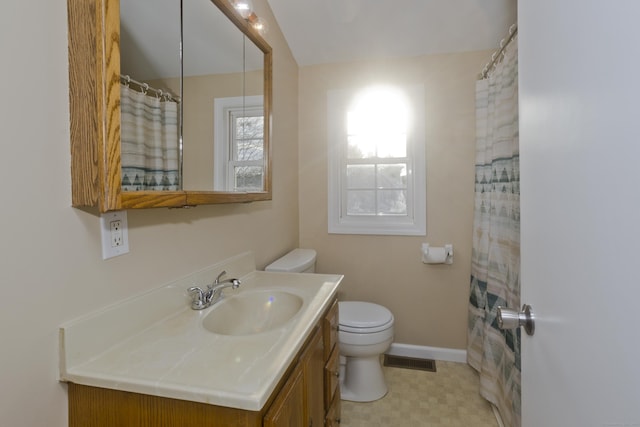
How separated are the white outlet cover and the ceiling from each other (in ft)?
5.88

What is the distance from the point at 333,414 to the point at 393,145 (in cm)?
184

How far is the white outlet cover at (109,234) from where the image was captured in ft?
2.95

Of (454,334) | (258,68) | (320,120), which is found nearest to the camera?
(258,68)

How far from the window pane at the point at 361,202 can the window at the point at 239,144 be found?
98cm

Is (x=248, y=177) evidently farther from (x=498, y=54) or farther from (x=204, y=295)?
(x=498, y=54)

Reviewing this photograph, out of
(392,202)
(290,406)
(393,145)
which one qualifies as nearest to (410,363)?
(392,202)

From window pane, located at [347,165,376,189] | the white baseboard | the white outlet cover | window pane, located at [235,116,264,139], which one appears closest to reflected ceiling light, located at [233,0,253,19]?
window pane, located at [235,116,264,139]

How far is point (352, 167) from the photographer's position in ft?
8.36

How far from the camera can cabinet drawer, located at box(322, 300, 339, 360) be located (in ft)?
4.48

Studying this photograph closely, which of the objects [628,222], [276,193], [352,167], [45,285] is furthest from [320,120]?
[628,222]

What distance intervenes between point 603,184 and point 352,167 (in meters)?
2.12

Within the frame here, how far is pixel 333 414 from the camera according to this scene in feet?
4.80

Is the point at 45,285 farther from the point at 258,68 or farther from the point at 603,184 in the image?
the point at 258,68

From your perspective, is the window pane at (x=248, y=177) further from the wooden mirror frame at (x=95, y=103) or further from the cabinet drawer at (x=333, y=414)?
the cabinet drawer at (x=333, y=414)
